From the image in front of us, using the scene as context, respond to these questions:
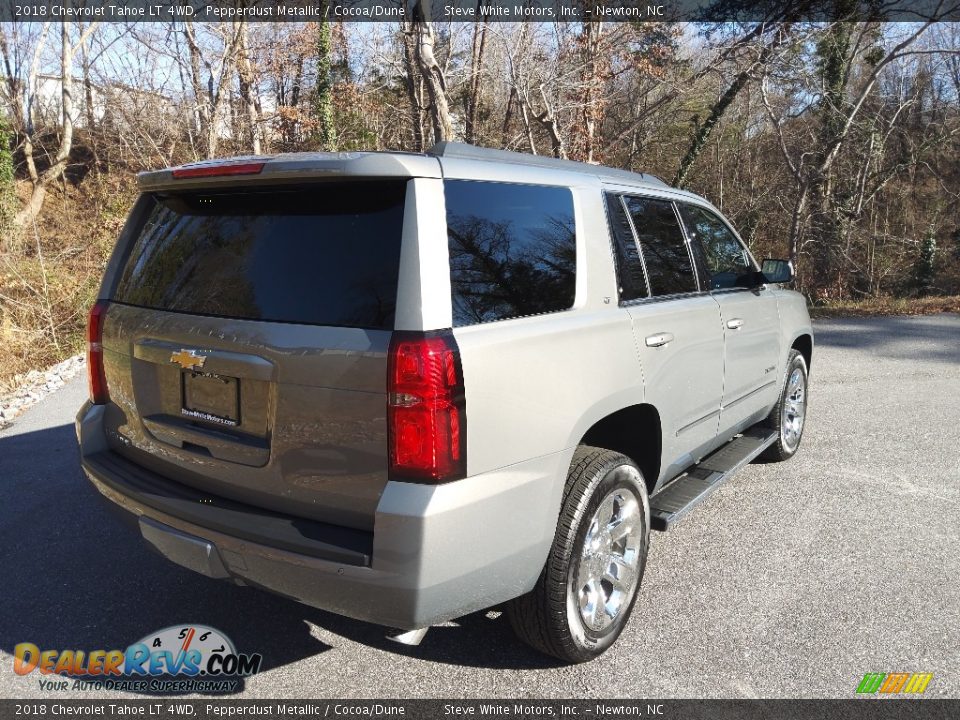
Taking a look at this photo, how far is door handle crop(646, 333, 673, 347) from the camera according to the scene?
10.2 feet

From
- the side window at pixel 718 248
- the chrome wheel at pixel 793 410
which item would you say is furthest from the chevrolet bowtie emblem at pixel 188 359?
the chrome wheel at pixel 793 410

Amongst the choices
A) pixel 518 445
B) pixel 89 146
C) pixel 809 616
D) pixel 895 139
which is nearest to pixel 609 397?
pixel 518 445

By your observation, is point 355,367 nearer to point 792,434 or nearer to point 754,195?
point 792,434

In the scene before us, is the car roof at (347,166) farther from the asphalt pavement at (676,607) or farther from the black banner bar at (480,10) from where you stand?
the black banner bar at (480,10)

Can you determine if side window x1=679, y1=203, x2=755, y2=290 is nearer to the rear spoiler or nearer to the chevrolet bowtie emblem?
the rear spoiler

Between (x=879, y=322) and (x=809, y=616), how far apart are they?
1045 cm

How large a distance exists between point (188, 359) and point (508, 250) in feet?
4.05

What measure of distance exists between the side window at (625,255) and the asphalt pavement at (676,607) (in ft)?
4.76

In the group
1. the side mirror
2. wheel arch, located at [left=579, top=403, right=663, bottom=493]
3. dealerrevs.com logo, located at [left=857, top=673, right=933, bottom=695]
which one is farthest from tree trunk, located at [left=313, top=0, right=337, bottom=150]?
dealerrevs.com logo, located at [left=857, top=673, right=933, bottom=695]

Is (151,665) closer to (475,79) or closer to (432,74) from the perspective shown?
(432,74)

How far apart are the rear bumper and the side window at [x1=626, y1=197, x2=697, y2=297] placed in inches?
51.5

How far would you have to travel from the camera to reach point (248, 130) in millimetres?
18734

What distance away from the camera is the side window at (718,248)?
400 centimetres

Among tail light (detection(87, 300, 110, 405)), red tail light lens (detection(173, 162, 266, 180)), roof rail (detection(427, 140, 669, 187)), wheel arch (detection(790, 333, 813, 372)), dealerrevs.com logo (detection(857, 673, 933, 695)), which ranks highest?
roof rail (detection(427, 140, 669, 187))
